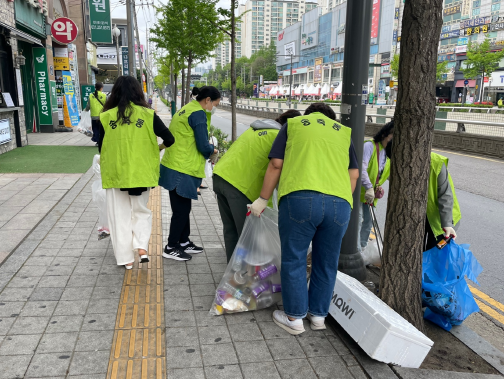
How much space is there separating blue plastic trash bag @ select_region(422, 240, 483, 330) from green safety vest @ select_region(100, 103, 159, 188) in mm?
2472

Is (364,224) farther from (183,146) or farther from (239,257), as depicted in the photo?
(183,146)

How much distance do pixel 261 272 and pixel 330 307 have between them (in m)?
0.58

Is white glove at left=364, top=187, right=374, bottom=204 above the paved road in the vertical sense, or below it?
above

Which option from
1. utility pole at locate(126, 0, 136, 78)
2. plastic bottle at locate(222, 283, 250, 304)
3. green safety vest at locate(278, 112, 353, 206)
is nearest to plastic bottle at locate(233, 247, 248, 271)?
plastic bottle at locate(222, 283, 250, 304)

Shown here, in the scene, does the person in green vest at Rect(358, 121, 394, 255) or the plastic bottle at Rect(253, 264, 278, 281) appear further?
the person in green vest at Rect(358, 121, 394, 255)

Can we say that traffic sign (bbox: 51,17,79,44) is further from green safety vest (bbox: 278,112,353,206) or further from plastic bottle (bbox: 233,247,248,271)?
green safety vest (bbox: 278,112,353,206)

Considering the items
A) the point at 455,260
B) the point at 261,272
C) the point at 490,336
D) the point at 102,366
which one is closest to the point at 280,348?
the point at 261,272

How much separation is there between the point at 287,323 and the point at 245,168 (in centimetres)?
122

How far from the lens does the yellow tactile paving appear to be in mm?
2621

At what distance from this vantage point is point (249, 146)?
344cm

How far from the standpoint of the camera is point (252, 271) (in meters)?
3.41

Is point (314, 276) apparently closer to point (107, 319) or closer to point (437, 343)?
point (437, 343)

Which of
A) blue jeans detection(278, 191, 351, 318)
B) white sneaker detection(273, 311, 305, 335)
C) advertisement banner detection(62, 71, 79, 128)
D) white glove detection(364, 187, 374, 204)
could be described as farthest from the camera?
advertisement banner detection(62, 71, 79, 128)

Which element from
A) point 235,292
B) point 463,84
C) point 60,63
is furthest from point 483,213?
point 463,84
